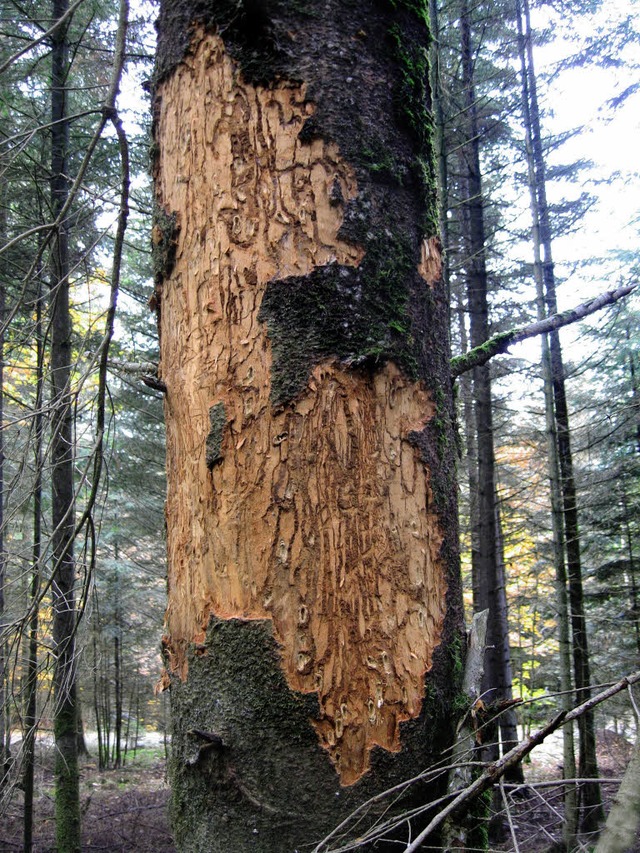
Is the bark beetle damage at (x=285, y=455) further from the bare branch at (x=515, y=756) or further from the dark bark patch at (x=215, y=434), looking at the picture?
the bare branch at (x=515, y=756)

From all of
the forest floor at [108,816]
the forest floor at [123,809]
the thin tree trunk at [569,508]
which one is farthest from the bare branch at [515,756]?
the thin tree trunk at [569,508]

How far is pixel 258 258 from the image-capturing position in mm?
1420

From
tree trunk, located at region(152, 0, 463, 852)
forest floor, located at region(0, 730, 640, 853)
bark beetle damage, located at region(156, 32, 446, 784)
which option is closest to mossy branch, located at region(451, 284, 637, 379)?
tree trunk, located at region(152, 0, 463, 852)

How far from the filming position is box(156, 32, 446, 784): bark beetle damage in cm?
128

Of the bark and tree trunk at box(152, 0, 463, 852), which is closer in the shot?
tree trunk at box(152, 0, 463, 852)

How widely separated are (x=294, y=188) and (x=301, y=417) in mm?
551

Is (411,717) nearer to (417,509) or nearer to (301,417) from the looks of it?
(417,509)

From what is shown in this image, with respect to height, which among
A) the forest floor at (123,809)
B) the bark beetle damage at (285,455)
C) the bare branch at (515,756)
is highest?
the bark beetle damage at (285,455)

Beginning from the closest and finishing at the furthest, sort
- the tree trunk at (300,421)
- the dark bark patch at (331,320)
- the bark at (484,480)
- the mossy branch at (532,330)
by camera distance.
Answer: the tree trunk at (300,421)
the dark bark patch at (331,320)
the mossy branch at (532,330)
the bark at (484,480)

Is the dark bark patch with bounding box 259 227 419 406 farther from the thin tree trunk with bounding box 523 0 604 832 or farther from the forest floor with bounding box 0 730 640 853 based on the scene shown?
the thin tree trunk with bounding box 523 0 604 832

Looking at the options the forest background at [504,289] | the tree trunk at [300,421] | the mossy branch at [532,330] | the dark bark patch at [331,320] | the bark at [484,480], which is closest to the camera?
the tree trunk at [300,421]

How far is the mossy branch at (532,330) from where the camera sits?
1.93 m

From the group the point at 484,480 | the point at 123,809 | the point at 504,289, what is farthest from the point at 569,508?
the point at 123,809

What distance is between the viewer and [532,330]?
77.1 inches
